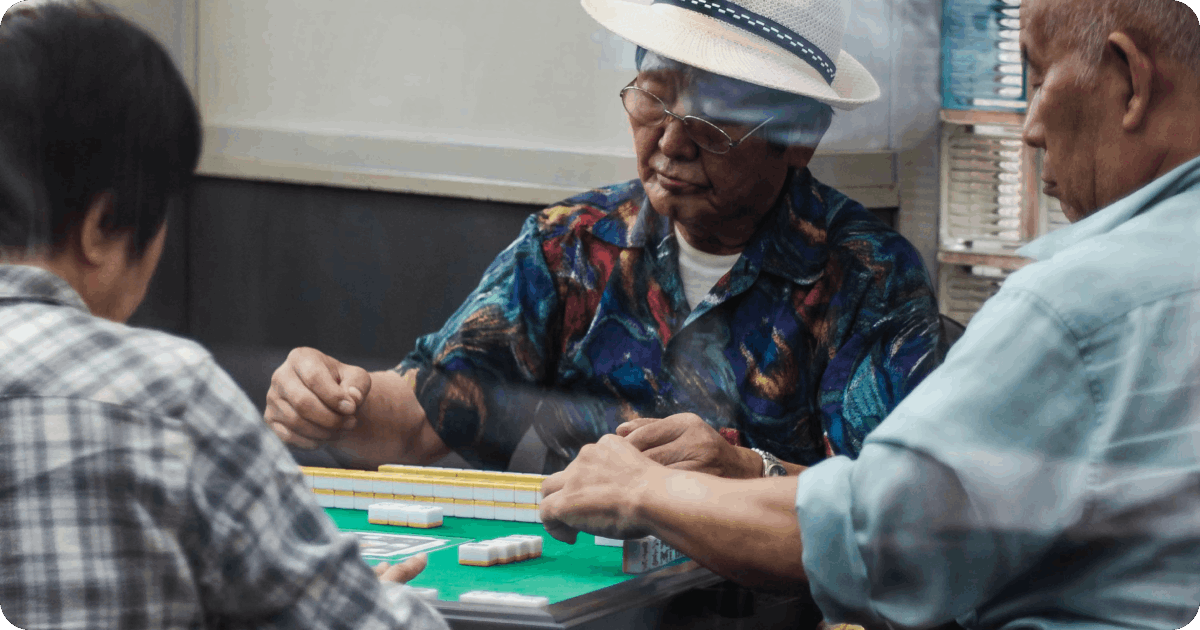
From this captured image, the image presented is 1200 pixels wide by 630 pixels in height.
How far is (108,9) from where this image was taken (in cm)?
76

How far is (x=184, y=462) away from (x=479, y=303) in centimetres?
92

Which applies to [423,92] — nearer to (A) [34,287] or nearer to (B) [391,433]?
(A) [34,287]

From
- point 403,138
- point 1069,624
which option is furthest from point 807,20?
point 1069,624

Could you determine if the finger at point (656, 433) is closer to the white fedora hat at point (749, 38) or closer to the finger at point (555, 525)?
the finger at point (555, 525)

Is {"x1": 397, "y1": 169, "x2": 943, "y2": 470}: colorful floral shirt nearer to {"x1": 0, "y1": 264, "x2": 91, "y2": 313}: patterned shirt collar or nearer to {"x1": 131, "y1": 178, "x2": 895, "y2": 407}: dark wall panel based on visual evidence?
{"x1": 131, "y1": 178, "x2": 895, "y2": 407}: dark wall panel

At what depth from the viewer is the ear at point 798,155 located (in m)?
1.38

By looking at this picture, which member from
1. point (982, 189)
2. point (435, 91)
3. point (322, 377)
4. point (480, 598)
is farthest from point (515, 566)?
point (982, 189)

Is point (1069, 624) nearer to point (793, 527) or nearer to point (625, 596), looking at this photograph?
point (793, 527)

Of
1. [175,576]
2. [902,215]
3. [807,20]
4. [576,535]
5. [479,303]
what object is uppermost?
[807,20]

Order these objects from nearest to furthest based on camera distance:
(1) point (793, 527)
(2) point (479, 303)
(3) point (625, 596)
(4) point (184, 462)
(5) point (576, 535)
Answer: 1. (4) point (184, 462)
2. (1) point (793, 527)
3. (3) point (625, 596)
4. (5) point (576, 535)
5. (2) point (479, 303)

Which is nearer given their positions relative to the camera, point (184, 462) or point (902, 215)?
point (184, 462)

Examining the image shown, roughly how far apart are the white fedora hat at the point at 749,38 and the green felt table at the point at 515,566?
1.88ft

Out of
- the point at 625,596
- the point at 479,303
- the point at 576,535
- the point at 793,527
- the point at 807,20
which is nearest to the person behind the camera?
the point at 793,527

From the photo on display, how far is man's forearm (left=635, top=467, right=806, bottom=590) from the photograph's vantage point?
3.23ft
